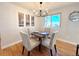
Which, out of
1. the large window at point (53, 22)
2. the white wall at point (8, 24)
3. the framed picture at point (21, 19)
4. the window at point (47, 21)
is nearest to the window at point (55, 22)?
the large window at point (53, 22)

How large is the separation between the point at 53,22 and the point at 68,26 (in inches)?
33.9

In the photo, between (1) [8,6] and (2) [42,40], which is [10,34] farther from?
(2) [42,40]

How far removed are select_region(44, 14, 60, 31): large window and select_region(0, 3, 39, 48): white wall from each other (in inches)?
57.3

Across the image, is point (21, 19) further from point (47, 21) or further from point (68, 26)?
point (68, 26)

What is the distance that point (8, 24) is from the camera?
2.73 meters

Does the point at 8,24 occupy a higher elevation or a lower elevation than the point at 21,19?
lower

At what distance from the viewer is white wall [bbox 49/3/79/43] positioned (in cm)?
300

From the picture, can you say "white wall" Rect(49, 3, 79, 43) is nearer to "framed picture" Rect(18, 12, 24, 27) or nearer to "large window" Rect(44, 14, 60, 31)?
"large window" Rect(44, 14, 60, 31)

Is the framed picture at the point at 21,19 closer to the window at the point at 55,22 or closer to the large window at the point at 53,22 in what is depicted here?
the large window at the point at 53,22

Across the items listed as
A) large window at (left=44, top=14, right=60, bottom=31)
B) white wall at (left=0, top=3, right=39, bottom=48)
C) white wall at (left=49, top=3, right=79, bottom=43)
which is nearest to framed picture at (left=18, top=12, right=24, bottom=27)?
white wall at (left=0, top=3, right=39, bottom=48)

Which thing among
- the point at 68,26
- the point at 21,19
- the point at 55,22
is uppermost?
the point at 21,19

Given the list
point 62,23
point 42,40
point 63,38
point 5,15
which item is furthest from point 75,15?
point 5,15

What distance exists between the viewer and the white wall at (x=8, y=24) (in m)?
2.48

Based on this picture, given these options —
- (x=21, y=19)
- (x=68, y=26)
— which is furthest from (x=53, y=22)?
(x=21, y=19)
